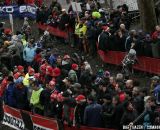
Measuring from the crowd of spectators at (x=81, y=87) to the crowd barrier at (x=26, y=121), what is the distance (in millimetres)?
Result: 190

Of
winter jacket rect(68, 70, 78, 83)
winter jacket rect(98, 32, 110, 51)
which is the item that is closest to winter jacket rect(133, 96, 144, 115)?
winter jacket rect(68, 70, 78, 83)

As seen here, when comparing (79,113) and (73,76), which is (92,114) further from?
(73,76)

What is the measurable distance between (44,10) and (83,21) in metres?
5.56

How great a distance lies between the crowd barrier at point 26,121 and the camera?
16266 mm

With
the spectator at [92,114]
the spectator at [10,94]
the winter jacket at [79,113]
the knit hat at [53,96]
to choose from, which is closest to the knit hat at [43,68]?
the spectator at [10,94]

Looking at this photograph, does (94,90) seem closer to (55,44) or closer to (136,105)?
(136,105)

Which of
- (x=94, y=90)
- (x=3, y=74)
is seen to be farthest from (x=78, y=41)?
(x=94, y=90)

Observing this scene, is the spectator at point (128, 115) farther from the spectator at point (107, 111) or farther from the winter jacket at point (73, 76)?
the winter jacket at point (73, 76)

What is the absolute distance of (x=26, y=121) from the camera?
17.7 metres

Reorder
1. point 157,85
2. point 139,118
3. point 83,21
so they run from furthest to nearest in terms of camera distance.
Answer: point 83,21 → point 157,85 → point 139,118

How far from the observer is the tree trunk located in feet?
77.7

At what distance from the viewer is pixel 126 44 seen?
20.5 m

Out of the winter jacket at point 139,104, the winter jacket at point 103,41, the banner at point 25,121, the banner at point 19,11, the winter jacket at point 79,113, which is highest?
the banner at point 19,11

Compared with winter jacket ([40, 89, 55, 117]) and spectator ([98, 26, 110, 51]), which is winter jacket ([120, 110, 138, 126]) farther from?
spectator ([98, 26, 110, 51])
